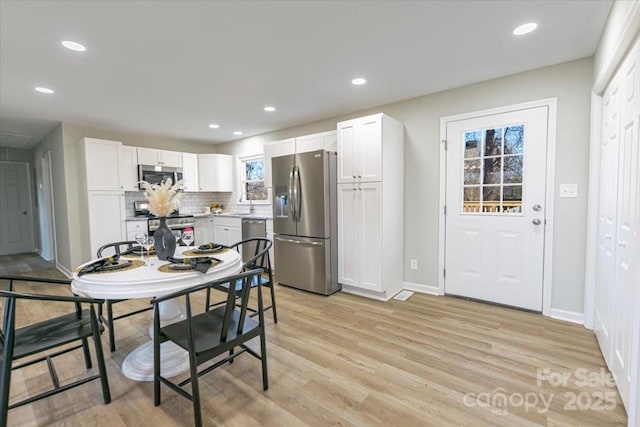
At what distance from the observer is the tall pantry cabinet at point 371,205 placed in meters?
3.34

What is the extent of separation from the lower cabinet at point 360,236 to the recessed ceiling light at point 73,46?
2.68 meters

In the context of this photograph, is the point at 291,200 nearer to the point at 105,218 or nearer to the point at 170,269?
the point at 170,269

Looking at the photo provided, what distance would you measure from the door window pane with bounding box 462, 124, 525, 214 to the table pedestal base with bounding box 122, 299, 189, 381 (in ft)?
10.1

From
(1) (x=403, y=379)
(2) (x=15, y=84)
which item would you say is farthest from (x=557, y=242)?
(2) (x=15, y=84)

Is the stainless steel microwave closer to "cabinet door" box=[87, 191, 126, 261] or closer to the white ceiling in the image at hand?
"cabinet door" box=[87, 191, 126, 261]

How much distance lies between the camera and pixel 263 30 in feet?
6.94

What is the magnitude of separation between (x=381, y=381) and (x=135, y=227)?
458 cm

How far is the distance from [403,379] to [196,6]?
2.75m

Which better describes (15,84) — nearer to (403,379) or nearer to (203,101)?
(203,101)

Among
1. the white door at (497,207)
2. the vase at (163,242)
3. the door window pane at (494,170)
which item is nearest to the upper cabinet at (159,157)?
the vase at (163,242)

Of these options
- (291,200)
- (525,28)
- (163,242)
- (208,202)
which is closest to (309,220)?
(291,200)

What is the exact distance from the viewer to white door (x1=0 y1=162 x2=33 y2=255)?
662 centimetres

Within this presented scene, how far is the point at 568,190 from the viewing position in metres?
2.74

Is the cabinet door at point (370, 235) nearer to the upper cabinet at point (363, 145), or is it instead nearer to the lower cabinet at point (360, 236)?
the lower cabinet at point (360, 236)
